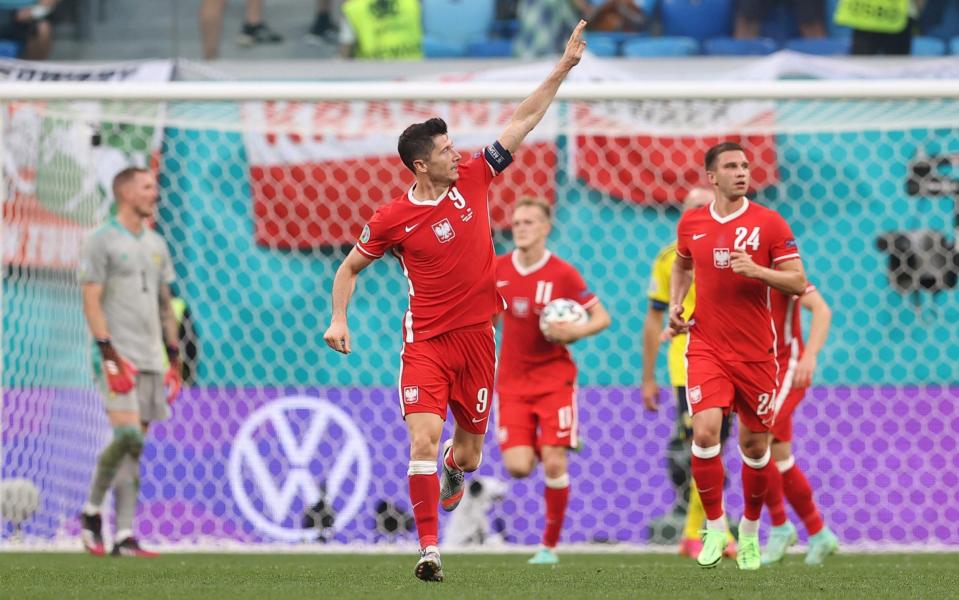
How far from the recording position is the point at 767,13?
43.7ft

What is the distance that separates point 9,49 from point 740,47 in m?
6.53

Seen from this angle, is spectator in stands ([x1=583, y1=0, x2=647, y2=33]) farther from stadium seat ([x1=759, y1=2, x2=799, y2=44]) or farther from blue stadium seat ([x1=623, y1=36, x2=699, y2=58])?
stadium seat ([x1=759, y1=2, x2=799, y2=44])

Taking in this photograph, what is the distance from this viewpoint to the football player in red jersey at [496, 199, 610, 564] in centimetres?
850

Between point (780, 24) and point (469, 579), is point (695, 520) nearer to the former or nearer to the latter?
point (469, 579)

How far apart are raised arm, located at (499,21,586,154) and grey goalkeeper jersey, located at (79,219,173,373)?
3.26 metres

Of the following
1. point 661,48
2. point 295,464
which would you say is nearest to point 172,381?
point 295,464

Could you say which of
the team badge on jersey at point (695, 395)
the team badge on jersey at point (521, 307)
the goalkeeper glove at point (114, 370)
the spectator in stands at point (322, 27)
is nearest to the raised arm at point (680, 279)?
the team badge on jersey at point (695, 395)

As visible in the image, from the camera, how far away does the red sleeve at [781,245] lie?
6.80m

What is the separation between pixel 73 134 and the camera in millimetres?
10445

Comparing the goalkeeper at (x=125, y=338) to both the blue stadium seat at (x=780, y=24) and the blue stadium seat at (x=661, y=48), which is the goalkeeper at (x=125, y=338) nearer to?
the blue stadium seat at (x=661, y=48)

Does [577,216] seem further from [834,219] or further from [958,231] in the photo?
[958,231]

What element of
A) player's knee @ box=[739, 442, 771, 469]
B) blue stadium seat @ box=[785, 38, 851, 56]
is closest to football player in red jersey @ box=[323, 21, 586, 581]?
player's knee @ box=[739, 442, 771, 469]

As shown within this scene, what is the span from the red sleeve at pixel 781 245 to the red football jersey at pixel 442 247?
1350mm

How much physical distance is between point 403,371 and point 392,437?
161 inches
